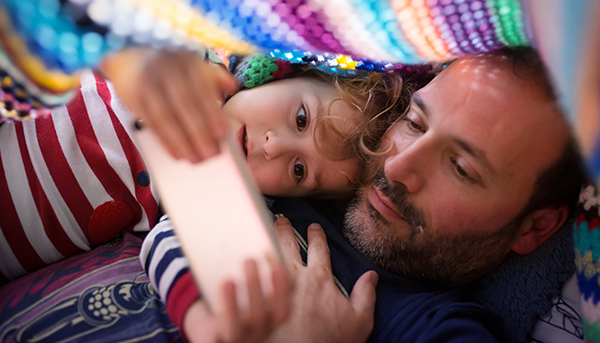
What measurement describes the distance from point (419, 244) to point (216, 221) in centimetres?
53

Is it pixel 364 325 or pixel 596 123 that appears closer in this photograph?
pixel 596 123

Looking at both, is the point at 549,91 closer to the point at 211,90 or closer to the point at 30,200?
the point at 211,90

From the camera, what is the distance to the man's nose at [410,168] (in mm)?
695

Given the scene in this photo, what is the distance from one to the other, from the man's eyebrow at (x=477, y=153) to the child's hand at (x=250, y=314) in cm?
45

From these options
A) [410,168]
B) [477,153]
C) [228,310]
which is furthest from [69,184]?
[477,153]

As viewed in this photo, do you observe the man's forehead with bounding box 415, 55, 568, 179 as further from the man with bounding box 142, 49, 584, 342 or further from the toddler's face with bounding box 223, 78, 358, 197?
the toddler's face with bounding box 223, 78, 358, 197

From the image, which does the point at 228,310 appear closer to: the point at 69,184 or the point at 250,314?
the point at 250,314

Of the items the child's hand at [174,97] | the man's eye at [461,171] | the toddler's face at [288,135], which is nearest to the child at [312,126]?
the toddler's face at [288,135]

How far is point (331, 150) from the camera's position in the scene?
34.2 inches

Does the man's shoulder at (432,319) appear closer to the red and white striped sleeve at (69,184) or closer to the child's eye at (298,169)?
the child's eye at (298,169)

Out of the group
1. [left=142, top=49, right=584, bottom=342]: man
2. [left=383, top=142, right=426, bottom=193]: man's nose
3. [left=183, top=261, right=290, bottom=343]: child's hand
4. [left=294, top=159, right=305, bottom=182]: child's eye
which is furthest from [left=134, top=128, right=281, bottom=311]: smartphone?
[left=294, top=159, right=305, bottom=182]: child's eye

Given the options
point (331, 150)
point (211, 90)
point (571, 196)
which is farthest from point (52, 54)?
point (571, 196)

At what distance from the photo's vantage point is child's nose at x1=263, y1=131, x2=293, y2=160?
2.67 ft

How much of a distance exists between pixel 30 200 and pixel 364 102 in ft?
2.62
